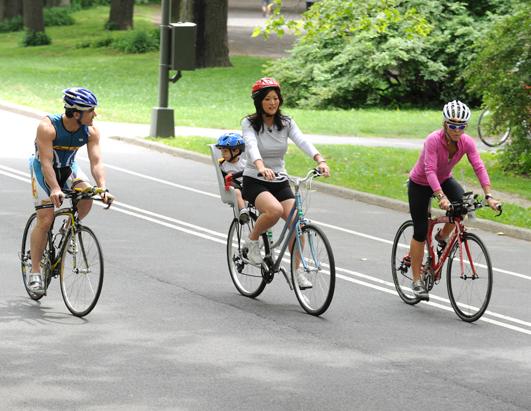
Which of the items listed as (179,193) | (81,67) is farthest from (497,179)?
(81,67)

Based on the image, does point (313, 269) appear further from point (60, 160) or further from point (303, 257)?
point (60, 160)

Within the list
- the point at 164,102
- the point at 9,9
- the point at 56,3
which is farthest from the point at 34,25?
the point at 164,102

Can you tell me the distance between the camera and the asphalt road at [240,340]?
26.2 ft

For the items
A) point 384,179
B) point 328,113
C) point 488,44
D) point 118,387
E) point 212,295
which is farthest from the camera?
point 328,113

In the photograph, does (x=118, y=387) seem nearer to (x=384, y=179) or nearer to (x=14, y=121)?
(x=384, y=179)

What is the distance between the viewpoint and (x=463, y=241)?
1051 cm

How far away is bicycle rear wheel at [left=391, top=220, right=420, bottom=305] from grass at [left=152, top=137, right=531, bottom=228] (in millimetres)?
4652

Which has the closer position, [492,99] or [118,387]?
[118,387]

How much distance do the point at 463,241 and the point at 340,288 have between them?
5.25ft

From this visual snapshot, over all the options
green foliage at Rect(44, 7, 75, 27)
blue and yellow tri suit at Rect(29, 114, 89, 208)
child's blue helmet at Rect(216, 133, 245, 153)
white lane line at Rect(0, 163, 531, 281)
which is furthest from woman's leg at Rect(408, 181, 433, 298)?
green foliage at Rect(44, 7, 75, 27)

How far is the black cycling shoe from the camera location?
10.9 metres

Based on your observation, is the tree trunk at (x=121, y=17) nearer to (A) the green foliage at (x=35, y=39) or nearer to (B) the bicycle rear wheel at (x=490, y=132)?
(A) the green foliage at (x=35, y=39)

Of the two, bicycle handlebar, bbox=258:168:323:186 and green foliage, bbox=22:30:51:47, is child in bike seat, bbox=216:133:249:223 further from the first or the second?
green foliage, bbox=22:30:51:47

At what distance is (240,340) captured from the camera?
950cm
